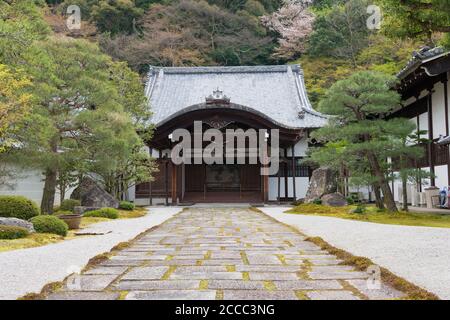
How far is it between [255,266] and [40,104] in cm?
847

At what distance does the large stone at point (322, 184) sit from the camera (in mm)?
17094

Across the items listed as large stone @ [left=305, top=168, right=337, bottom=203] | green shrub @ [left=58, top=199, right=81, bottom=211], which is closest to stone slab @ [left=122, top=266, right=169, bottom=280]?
green shrub @ [left=58, top=199, right=81, bottom=211]

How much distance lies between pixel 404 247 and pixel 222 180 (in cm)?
1636

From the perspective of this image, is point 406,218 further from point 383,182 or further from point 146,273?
point 146,273

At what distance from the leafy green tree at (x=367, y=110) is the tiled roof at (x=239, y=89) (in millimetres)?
9714

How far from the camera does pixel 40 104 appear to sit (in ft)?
36.2

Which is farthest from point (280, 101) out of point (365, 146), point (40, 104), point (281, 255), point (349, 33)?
point (281, 255)

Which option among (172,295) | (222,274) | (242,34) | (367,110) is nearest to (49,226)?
(222,274)

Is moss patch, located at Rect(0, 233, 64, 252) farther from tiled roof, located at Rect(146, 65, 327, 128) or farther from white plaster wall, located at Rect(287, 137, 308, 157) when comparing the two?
tiled roof, located at Rect(146, 65, 327, 128)

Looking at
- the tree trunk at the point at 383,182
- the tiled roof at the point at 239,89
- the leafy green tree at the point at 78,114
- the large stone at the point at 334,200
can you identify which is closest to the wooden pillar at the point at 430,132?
the tree trunk at the point at 383,182

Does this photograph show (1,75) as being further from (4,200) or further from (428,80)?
(428,80)

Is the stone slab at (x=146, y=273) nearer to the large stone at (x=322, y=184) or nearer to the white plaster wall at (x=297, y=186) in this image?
the large stone at (x=322, y=184)

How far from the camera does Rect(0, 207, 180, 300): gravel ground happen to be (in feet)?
13.0

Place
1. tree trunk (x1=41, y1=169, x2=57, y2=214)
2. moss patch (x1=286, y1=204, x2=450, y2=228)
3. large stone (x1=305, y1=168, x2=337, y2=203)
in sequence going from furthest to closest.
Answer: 1. large stone (x1=305, y1=168, x2=337, y2=203)
2. tree trunk (x1=41, y1=169, x2=57, y2=214)
3. moss patch (x1=286, y1=204, x2=450, y2=228)
